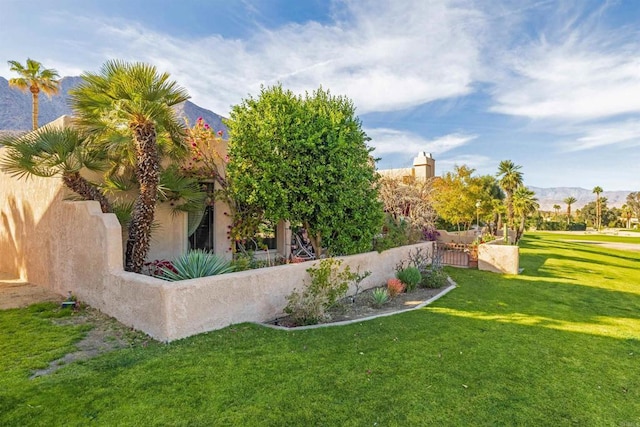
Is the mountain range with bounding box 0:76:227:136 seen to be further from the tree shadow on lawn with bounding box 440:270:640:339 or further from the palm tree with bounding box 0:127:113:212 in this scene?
the tree shadow on lawn with bounding box 440:270:640:339

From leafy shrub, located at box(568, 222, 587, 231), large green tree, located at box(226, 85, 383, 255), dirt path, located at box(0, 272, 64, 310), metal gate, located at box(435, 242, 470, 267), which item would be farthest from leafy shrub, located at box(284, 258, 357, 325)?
leafy shrub, located at box(568, 222, 587, 231)

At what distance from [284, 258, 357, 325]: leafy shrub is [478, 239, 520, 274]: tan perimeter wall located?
9.68 metres

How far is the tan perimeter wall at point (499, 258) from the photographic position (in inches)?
617

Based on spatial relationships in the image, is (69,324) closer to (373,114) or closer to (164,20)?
(164,20)

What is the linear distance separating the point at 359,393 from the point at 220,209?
8.06m

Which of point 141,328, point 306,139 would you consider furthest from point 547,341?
point 141,328

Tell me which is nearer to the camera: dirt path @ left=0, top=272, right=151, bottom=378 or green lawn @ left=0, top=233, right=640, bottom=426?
green lawn @ left=0, top=233, right=640, bottom=426

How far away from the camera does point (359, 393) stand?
14.7 ft

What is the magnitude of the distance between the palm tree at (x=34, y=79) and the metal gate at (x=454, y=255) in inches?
1060

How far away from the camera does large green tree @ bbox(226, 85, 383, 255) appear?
9.03m

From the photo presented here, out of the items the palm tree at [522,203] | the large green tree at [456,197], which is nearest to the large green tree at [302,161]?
the large green tree at [456,197]

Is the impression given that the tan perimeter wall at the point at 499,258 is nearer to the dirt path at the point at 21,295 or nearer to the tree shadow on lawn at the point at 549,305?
the tree shadow on lawn at the point at 549,305

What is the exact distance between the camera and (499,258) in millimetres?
16047

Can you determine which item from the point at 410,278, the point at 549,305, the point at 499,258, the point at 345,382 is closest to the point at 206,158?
the point at 410,278
